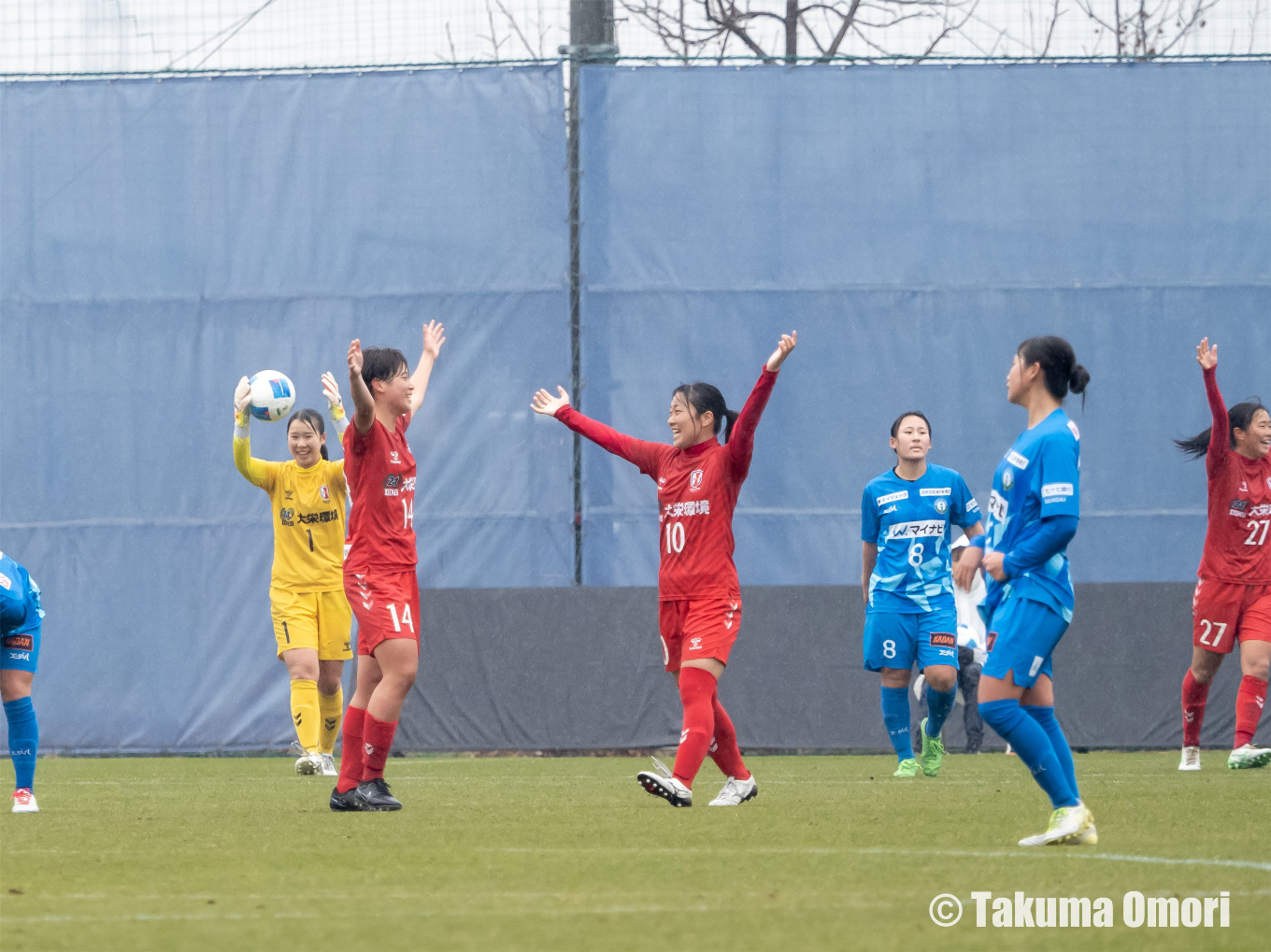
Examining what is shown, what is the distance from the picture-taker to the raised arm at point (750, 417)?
7352 millimetres

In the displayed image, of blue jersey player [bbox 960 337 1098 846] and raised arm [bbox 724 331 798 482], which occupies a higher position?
raised arm [bbox 724 331 798 482]

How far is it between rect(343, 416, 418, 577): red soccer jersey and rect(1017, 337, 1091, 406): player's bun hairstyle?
293cm

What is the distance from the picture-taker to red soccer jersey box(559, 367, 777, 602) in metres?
7.70

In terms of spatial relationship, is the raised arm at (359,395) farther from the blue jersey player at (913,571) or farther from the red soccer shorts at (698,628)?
the blue jersey player at (913,571)

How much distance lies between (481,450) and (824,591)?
3071mm

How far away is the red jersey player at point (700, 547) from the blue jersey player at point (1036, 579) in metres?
1.72

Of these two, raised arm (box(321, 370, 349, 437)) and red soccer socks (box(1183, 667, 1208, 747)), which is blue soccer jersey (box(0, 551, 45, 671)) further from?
red soccer socks (box(1183, 667, 1208, 747))

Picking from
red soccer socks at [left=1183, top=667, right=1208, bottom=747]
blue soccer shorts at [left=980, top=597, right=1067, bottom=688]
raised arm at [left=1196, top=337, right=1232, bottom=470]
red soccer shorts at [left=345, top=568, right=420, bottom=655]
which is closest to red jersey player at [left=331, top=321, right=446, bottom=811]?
red soccer shorts at [left=345, top=568, right=420, bottom=655]

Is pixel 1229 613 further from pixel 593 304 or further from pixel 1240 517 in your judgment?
pixel 593 304

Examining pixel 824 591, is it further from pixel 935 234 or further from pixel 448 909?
pixel 448 909

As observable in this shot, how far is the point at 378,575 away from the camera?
739 centimetres

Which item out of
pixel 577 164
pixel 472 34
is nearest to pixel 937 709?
pixel 577 164

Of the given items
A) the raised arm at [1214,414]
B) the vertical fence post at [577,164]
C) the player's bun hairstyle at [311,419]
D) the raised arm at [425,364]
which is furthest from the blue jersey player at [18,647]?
the vertical fence post at [577,164]

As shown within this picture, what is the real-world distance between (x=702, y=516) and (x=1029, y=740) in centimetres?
242
